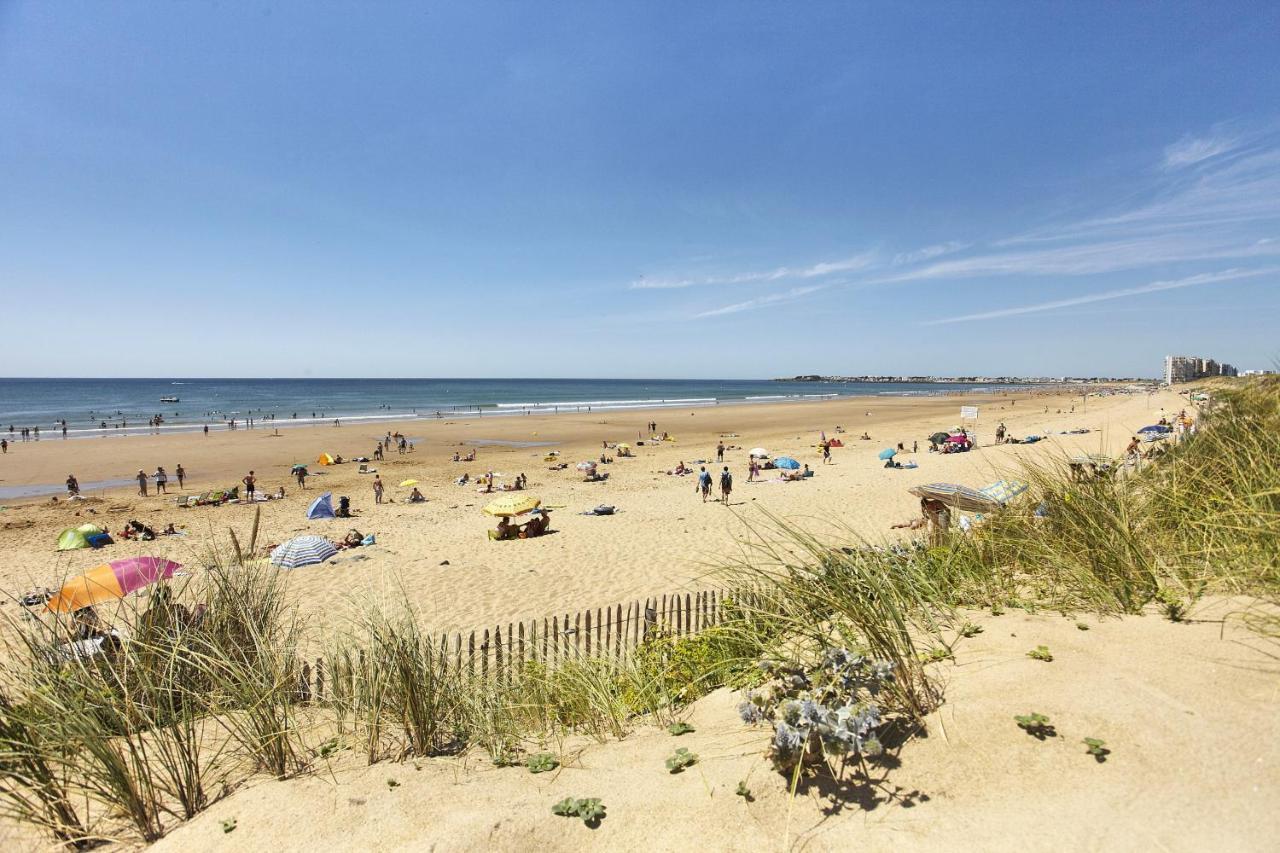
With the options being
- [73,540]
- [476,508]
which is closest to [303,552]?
[476,508]

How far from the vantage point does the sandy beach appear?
1130 cm

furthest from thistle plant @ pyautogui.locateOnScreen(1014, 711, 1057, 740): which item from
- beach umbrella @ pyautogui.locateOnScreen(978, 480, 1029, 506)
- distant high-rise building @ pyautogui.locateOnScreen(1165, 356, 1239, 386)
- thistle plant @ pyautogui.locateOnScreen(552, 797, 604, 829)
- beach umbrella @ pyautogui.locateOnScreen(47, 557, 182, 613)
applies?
distant high-rise building @ pyautogui.locateOnScreen(1165, 356, 1239, 386)

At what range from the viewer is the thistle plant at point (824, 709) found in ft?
8.56

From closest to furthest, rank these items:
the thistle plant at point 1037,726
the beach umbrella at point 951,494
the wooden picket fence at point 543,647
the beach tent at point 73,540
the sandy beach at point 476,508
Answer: the thistle plant at point 1037,726 → the wooden picket fence at point 543,647 → the beach umbrella at point 951,494 → the sandy beach at point 476,508 → the beach tent at point 73,540

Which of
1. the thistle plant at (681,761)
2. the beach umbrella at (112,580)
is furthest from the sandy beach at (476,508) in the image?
the thistle plant at (681,761)

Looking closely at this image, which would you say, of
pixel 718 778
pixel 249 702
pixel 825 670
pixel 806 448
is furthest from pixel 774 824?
pixel 806 448

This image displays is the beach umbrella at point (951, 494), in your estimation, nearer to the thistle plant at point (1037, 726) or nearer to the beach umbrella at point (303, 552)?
the thistle plant at point (1037, 726)

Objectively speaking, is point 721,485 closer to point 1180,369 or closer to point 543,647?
point 543,647

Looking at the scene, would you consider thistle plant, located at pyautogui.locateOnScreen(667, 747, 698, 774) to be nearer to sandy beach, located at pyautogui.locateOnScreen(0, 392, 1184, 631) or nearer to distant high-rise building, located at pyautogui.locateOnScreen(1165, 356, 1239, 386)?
sandy beach, located at pyautogui.locateOnScreen(0, 392, 1184, 631)

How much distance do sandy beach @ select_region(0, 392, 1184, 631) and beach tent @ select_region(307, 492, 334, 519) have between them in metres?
0.42

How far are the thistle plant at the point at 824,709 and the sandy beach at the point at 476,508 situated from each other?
0.97 meters

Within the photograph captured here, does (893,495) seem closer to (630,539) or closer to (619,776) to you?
(630,539)

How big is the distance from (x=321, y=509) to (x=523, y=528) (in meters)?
7.82

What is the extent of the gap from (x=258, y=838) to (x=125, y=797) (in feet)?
2.68
